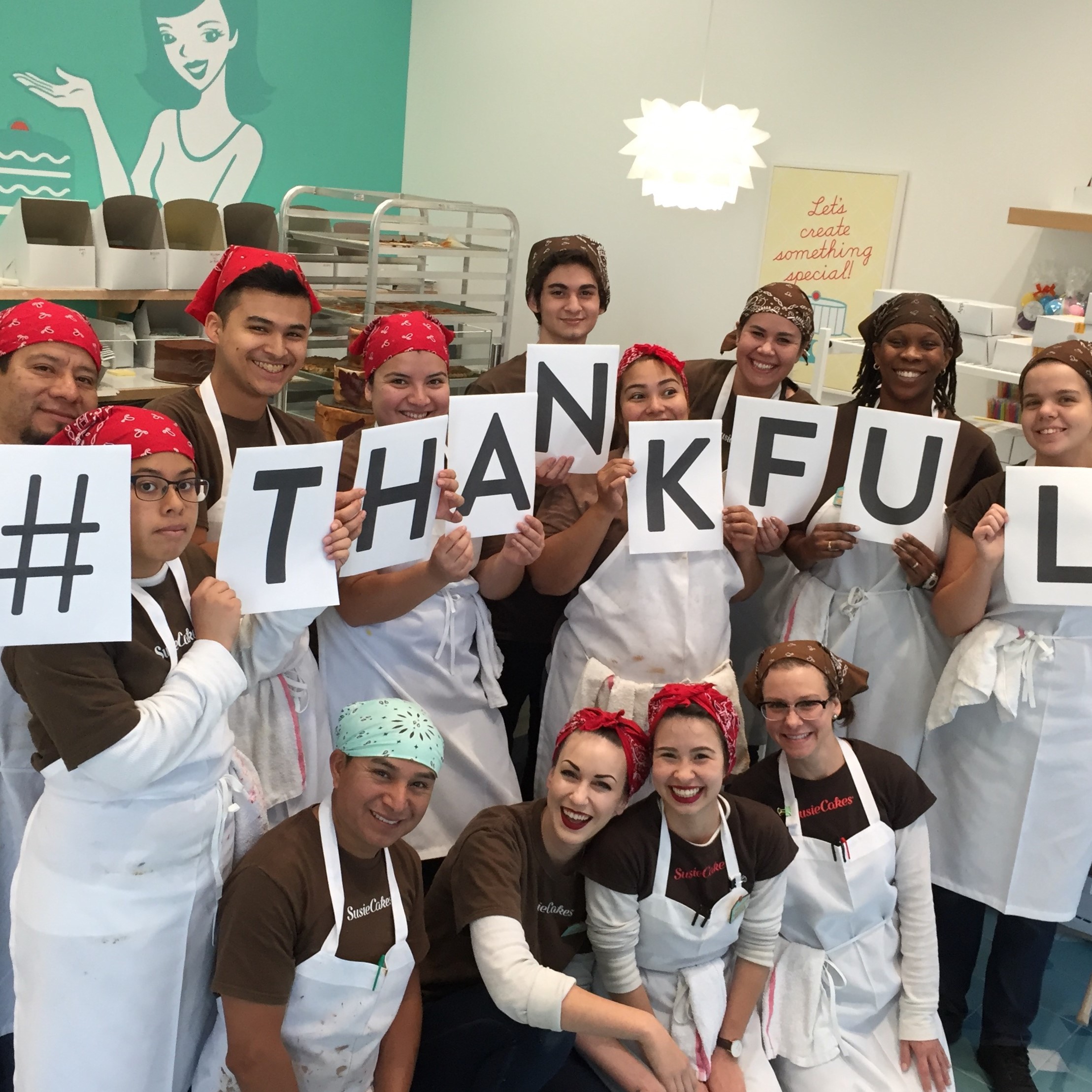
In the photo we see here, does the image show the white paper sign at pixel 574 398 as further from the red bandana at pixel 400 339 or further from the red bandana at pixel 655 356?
the red bandana at pixel 400 339

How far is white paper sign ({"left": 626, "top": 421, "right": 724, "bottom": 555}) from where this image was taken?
2.46m

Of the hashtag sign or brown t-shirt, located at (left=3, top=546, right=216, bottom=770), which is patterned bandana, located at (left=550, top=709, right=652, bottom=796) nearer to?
brown t-shirt, located at (left=3, top=546, right=216, bottom=770)

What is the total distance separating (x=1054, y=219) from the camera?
12.8 ft

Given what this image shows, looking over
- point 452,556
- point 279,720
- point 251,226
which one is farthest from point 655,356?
point 251,226

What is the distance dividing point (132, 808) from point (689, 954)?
1198mm

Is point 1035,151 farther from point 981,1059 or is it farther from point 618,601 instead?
point 981,1059

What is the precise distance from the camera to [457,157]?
647 centimetres

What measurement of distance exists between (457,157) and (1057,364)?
186 inches

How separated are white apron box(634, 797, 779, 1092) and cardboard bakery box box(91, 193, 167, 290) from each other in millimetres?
3490

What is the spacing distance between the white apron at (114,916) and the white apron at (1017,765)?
1713 millimetres

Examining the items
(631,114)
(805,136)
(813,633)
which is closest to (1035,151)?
(805,136)

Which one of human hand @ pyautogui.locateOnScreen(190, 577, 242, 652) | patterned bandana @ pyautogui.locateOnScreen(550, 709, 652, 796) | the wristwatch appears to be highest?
human hand @ pyautogui.locateOnScreen(190, 577, 242, 652)

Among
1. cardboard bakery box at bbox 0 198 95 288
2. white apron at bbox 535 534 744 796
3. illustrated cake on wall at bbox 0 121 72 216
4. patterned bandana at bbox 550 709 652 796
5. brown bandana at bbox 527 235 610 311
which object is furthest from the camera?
illustrated cake on wall at bbox 0 121 72 216

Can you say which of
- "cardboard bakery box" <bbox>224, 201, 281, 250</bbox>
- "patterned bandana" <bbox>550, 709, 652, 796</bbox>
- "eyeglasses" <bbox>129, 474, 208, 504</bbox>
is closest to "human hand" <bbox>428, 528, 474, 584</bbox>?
"patterned bandana" <bbox>550, 709, 652, 796</bbox>
